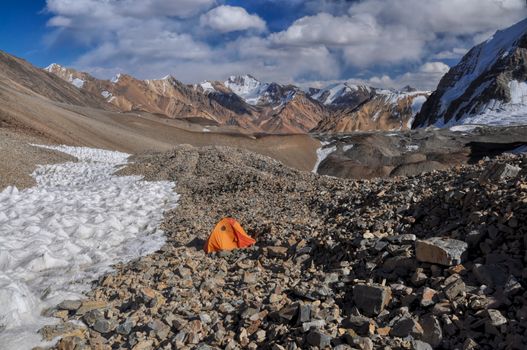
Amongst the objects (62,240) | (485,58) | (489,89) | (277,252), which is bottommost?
(62,240)

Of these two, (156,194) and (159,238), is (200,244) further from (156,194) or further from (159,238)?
(156,194)

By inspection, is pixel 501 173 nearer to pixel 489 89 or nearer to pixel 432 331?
pixel 432 331

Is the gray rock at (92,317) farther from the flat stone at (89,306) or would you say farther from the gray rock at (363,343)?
the gray rock at (363,343)

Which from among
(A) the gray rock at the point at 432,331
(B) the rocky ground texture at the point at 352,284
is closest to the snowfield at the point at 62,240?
(B) the rocky ground texture at the point at 352,284

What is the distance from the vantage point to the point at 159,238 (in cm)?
1194

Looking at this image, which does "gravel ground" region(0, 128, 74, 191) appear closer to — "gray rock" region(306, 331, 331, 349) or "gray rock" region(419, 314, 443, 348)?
"gray rock" region(306, 331, 331, 349)

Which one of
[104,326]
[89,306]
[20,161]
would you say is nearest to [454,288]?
[104,326]

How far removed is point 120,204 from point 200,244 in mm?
5921

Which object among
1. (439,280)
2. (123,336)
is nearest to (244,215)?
(123,336)

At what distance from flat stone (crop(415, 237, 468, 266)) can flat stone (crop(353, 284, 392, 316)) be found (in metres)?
0.93

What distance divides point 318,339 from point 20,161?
75.6 feet

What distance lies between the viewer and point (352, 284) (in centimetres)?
689

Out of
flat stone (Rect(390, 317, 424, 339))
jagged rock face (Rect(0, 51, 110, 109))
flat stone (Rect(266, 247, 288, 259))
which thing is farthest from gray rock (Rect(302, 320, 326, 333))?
jagged rock face (Rect(0, 51, 110, 109))

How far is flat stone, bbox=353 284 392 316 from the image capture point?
19.6 ft
